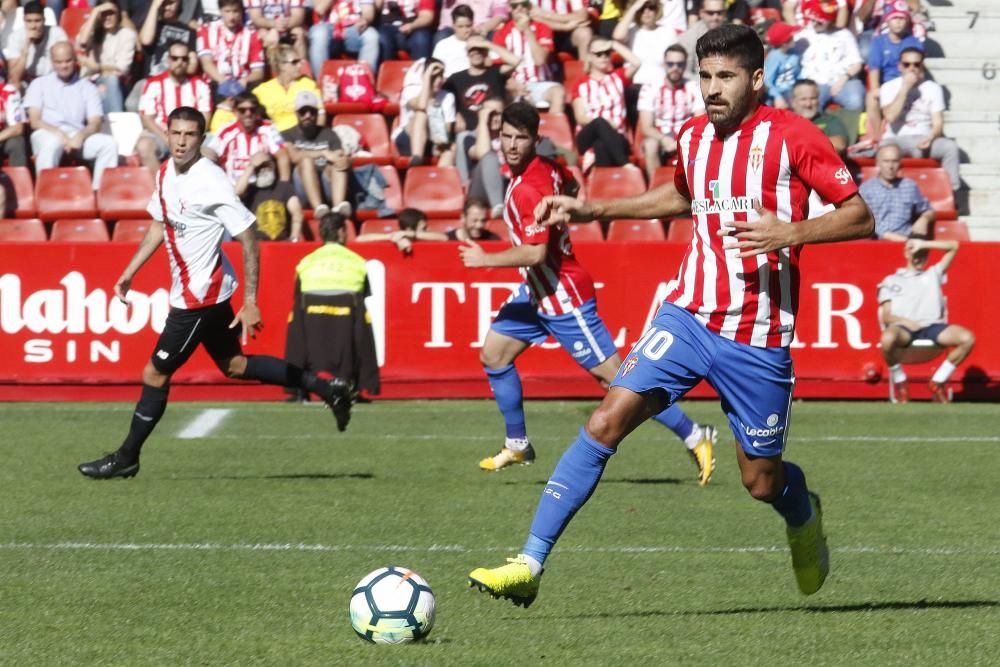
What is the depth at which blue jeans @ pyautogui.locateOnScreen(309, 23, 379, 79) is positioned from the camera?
19609 millimetres

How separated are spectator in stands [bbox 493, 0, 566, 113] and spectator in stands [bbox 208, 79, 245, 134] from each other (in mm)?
3020

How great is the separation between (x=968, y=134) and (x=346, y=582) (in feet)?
48.5

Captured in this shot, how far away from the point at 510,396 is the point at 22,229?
8493mm

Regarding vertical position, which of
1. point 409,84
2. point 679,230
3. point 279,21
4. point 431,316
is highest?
point 279,21

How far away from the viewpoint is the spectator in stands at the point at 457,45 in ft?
61.9

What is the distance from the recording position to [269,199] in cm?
1712

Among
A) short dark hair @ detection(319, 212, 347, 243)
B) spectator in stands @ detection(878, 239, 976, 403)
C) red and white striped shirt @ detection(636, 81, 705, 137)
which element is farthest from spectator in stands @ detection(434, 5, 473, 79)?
spectator in stands @ detection(878, 239, 976, 403)

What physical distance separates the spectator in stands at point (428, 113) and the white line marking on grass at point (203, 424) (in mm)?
4912

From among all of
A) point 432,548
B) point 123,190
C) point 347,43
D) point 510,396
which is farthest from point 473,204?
point 432,548

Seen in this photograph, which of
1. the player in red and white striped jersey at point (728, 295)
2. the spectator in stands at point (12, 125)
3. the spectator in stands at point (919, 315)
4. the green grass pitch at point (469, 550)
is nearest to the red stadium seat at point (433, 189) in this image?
the spectator in stands at point (12, 125)

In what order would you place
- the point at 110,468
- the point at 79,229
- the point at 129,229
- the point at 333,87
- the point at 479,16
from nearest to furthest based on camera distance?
the point at 110,468
the point at 129,229
the point at 79,229
the point at 333,87
the point at 479,16

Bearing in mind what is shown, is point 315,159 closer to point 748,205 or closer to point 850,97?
point 850,97

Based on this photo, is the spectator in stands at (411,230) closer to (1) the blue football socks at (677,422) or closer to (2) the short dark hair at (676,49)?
(2) the short dark hair at (676,49)

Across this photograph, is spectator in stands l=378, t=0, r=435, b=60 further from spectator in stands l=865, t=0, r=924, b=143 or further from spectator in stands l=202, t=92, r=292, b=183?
spectator in stands l=865, t=0, r=924, b=143
